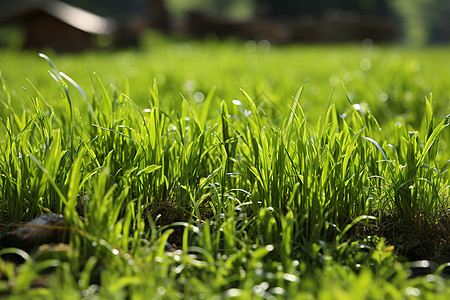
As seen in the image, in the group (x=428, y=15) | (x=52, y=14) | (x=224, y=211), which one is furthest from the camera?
(x=428, y=15)

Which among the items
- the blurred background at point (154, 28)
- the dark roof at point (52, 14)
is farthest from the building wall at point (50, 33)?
the dark roof at point (52, 14)

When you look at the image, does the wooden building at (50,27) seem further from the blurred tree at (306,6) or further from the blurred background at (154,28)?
the blurred tree at (306,6)

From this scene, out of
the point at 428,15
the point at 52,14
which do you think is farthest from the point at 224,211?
the point at 428,15

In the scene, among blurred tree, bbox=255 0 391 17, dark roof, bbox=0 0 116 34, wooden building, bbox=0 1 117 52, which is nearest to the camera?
dark roof, bbox=0 0 116 34

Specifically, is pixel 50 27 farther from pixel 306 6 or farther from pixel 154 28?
pixel 306 6

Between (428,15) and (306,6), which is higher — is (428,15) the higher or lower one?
the higher one

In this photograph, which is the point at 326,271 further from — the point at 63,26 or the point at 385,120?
the point at 63,26

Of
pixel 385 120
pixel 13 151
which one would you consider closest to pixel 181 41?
pixel 385 120

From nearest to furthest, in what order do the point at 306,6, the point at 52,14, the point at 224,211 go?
the point at 224,211 < the point at 52,14 < the point at 306,6

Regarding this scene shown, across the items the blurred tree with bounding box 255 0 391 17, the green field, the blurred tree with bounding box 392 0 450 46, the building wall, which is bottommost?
the green field

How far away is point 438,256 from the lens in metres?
1.27

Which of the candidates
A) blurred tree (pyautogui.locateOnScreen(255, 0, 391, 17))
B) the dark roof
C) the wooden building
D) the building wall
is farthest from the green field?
blurred tree (pyautogui.locateOnScreen(255, 0, 391, 17))

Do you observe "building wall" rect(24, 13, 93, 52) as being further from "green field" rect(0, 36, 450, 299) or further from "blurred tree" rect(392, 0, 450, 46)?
"blurred tree" rect(392, 0, 450, 46)

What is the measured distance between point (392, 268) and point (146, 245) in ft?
2.00
